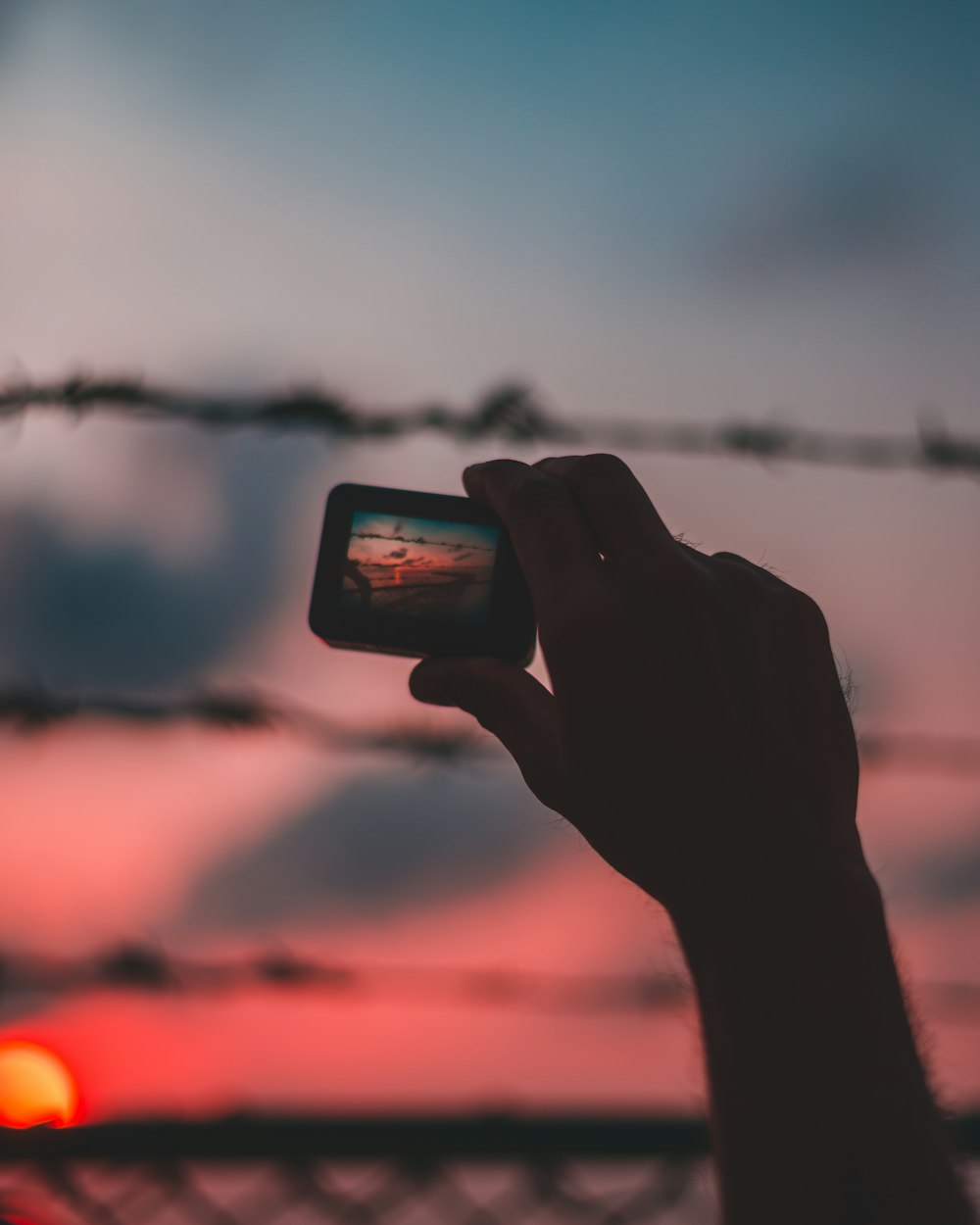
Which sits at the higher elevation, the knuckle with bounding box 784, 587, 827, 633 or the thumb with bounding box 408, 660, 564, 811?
the knuckle with bounding box 784, 587, 827, 633

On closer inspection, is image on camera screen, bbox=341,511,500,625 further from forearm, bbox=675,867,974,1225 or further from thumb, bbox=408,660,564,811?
forearm, bbox=675,867,974,1225

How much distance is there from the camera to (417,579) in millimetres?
1218

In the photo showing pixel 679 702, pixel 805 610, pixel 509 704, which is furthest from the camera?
pixel 509 704

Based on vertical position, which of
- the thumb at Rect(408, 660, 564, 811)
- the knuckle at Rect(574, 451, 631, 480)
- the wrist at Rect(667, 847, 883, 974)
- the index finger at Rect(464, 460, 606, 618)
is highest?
the knuckle at Rect(574, 451, 631, 480)

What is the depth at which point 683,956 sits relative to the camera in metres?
0.73

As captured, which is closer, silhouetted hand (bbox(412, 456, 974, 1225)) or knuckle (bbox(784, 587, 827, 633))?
silhouetted hand (bbox(412, 456, 974, 1225))

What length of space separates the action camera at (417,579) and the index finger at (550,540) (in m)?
0.27

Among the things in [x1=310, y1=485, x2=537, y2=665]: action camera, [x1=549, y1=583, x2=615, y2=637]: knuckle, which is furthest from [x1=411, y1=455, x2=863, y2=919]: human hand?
[x1=310, y1=485, x2=537, y2=665]: action camera

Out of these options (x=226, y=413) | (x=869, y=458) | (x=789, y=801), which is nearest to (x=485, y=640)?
(x=789, y=801)

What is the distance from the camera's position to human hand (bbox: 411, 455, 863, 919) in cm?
72

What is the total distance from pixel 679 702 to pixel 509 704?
0.28m

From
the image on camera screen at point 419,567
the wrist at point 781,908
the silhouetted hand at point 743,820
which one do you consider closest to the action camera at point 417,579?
the image on camera screen at point 419,567

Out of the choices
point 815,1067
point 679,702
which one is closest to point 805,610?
point 679,702

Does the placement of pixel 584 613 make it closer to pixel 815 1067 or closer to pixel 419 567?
pixel 815 1067
